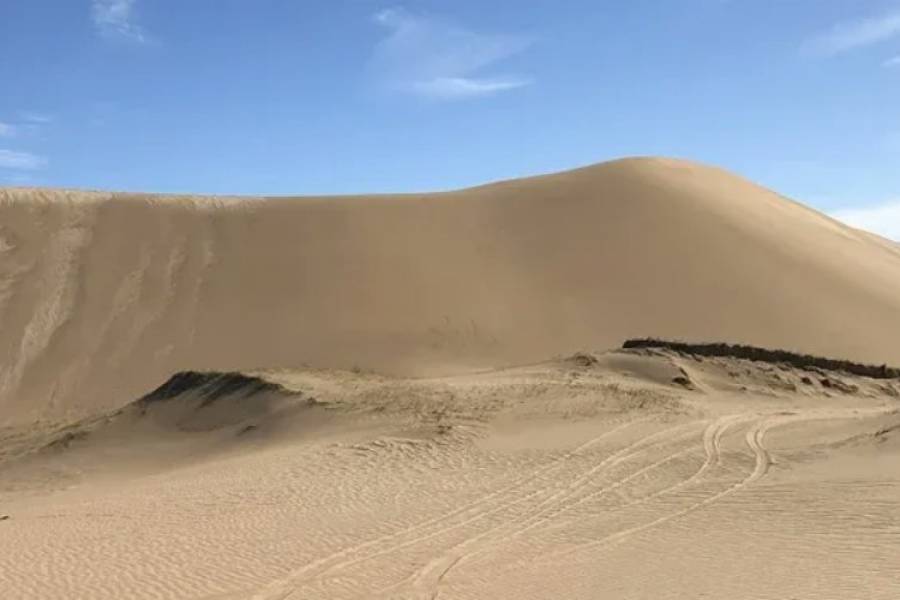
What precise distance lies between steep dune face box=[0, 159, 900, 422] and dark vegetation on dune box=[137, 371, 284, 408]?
107 inches

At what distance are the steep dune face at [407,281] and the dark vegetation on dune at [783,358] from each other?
3.01 m

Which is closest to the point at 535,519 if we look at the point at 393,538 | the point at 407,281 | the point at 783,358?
the point at 393,538

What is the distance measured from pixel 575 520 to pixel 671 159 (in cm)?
2912

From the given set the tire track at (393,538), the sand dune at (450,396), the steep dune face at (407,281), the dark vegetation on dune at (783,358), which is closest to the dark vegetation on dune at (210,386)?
the sand dune at (450,396)

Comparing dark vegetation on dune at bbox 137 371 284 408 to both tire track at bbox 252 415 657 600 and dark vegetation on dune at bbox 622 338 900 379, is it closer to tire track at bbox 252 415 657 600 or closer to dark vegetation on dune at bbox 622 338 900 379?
tire track at bbox 252 415 657 600

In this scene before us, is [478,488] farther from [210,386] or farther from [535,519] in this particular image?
[210,386]

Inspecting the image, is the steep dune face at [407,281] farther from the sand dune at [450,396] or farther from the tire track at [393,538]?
the tire track at [393,538]

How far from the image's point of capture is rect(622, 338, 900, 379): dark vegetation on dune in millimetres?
16125

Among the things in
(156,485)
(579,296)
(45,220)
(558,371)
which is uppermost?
(45,220)

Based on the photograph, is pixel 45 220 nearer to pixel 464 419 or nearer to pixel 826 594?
pixel 464 419

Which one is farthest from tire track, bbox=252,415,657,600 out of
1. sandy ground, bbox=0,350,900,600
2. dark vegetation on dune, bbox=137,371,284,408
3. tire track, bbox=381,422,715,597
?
dark vegetation on dune, bbox=137,371,284,408

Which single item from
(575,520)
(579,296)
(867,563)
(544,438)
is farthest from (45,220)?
(867,563)

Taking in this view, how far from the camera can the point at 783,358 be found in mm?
16250

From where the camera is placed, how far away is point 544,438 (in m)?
12.1
